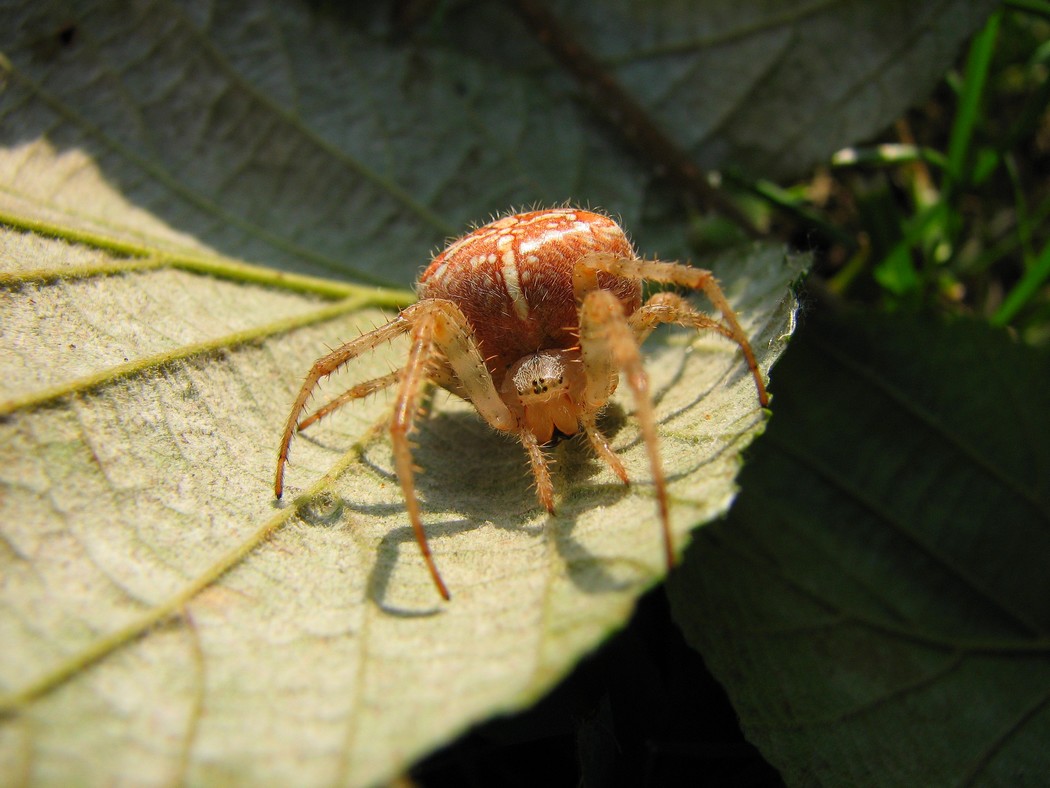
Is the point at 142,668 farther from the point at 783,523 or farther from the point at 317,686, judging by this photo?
the point at 783,523

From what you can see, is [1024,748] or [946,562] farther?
[946,562]

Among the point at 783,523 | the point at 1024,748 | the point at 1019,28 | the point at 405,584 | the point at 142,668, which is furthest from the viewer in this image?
the point at 1019,28

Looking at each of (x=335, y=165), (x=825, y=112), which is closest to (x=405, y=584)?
(x=335, y=165)

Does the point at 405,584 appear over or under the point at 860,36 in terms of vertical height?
under

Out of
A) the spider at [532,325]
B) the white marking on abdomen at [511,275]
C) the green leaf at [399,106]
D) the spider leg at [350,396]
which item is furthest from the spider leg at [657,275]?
the green leaf at [399,106]

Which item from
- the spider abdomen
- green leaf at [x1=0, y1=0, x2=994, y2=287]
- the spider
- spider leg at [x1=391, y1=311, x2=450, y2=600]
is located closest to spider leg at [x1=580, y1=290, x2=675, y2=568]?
the spider

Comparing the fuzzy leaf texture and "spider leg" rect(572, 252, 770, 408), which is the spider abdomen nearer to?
"spider leg" rect(572, 252, 770, 408)
